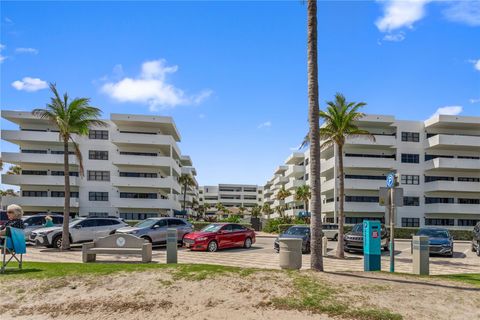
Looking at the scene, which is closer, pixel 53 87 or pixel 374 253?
pixel 374 253

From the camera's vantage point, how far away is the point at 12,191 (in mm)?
83688

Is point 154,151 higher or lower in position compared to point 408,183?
higher

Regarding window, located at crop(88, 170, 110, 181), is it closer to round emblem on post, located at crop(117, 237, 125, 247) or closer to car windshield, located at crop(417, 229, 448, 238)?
round emblem on post, located at crop(117, 237, 125, 247)

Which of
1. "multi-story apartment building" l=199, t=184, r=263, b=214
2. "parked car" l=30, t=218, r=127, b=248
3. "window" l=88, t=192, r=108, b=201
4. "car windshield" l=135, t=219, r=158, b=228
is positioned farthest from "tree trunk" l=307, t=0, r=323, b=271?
"multi-story apartment building" l=199, t=184, r=263, b=214

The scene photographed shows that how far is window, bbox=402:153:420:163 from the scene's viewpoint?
4812cm

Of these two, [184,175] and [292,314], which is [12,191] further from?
[292,314]

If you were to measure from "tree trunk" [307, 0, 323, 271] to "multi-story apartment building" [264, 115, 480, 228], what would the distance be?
3520 cm

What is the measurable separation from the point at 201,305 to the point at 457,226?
47.2 meters

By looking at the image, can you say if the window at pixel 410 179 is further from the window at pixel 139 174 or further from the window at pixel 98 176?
the window at pixel 98 176

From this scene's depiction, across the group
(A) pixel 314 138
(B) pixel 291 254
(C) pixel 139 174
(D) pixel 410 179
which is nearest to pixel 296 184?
(D) pixel 410 179

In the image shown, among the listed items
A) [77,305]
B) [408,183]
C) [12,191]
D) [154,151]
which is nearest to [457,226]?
[408,183]

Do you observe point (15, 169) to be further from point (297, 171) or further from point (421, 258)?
point (421, 258)

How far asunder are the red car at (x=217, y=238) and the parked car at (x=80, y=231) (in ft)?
14.4

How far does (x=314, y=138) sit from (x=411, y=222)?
4086 cm
